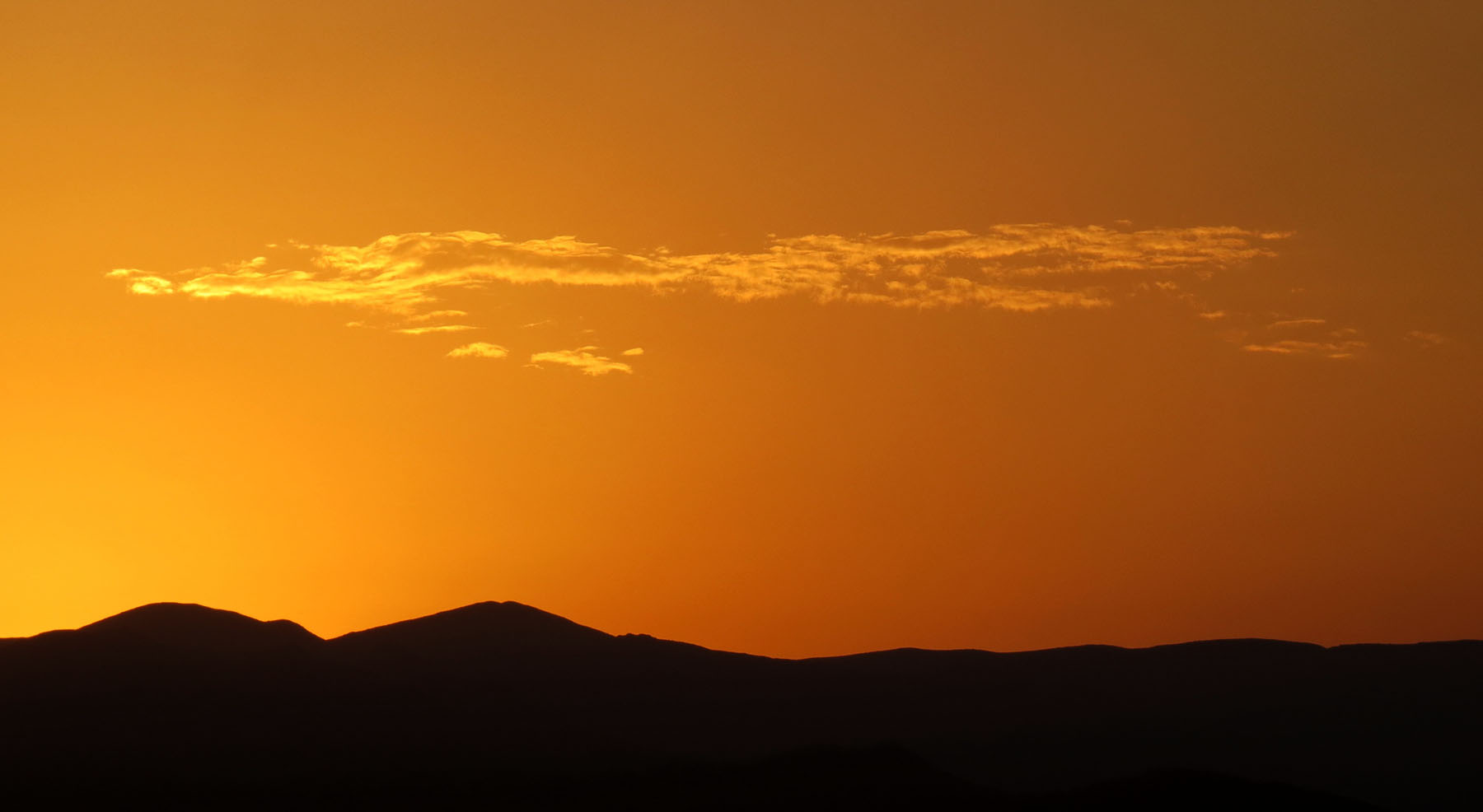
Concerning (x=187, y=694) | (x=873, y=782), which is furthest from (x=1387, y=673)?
(x=187, y=694)

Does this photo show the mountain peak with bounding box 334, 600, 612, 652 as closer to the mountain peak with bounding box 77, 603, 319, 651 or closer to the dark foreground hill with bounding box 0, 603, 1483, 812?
the dark foreground hill with bounding box 0, 603, 1483, 812

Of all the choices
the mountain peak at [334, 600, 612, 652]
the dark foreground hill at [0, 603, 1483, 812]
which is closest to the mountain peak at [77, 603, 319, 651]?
the dark foreground hill at [0, 603, 1483, 812]

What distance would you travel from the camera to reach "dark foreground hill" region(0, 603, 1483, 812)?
103 meters

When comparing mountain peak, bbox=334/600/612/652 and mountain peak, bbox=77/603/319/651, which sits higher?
mountain peak, bbox=334/600/612/652

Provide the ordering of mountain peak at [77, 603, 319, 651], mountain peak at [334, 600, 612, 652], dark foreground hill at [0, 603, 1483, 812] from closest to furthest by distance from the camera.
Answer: dark foreground hill at [0, 603, 1483, 812]
mountain peak at [77, 603, 319, 651]
mountain peak at [334, 600, 612, 652]

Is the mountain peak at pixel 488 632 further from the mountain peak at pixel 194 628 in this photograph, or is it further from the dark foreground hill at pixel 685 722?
the mountain peak at pixel 194 628

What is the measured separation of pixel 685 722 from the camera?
15112 cm

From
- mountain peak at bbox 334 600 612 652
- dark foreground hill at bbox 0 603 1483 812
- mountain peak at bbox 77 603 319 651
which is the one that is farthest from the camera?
mountain peak at bbox 334 600 612 652

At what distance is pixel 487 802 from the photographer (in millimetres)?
102938

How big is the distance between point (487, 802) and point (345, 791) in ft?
28.4

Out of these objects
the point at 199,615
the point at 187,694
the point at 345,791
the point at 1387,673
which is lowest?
the point at 345,791

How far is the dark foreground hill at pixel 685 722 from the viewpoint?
103 metres

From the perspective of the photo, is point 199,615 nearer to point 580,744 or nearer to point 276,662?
point 276,662

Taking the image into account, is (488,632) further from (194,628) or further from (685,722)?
(194,628)
